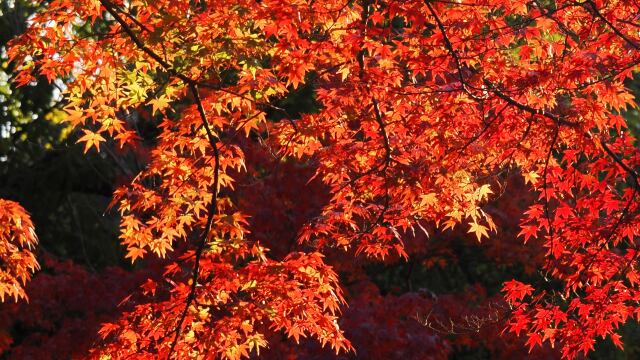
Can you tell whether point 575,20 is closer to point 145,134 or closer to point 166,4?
point 166,4

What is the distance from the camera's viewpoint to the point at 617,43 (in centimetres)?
549

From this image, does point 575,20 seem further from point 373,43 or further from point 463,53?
point 373,43

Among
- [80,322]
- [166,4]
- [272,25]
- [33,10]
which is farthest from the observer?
[33,10]

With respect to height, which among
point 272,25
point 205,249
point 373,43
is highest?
point 272,25

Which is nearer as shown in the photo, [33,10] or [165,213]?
[165,213]

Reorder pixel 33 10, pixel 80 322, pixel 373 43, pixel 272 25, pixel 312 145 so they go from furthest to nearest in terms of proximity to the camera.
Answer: pixel 33 10 < pixel 80 322 < pixel 312 145 < pixel 373 43 < pixel 272 25

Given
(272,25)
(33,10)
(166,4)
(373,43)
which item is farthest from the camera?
(33,10)

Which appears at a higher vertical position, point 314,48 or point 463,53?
point 314,48

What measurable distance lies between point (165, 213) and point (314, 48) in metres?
1.59

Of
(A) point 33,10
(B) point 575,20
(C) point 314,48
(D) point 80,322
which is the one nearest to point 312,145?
(C) point 314,48

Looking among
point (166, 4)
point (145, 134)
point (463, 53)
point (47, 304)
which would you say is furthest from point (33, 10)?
point (463, 53)

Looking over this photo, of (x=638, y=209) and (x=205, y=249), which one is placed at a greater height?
(x=205, y=249)

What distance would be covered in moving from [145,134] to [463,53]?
8915 millimetres

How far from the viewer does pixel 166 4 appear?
18.0 ft
